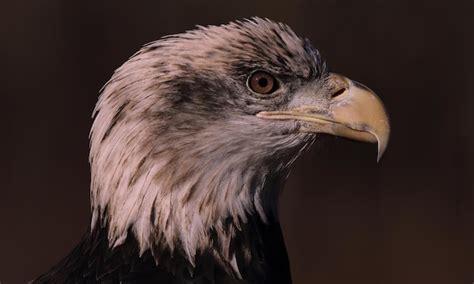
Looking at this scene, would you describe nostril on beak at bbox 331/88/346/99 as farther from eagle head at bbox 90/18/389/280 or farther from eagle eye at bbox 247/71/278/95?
eagle eye at bbox 247/71/278/95

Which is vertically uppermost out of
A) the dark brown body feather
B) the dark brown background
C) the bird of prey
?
the bird of prey

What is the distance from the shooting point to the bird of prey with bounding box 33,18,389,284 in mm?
3934

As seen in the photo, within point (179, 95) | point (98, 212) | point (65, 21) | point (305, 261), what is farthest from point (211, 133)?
point (65, 21)

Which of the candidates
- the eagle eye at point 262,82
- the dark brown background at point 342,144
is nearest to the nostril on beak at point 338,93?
the eagle eye at point 262,82

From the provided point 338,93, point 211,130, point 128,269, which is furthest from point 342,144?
point 128,269

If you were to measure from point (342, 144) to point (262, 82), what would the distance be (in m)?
4.61

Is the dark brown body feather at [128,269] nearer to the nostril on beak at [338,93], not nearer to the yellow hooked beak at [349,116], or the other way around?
the yellow hooked beak at [349,116]

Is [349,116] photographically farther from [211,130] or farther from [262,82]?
[211,130]

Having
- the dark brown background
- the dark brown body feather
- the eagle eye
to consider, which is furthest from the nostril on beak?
the dark brown background

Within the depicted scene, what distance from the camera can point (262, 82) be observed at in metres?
4.11

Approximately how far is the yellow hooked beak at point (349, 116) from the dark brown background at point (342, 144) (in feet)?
14.6

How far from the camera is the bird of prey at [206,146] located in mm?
3934

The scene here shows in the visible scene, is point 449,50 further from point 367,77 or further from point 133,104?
point 133,104

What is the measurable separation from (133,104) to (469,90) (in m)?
5.80
